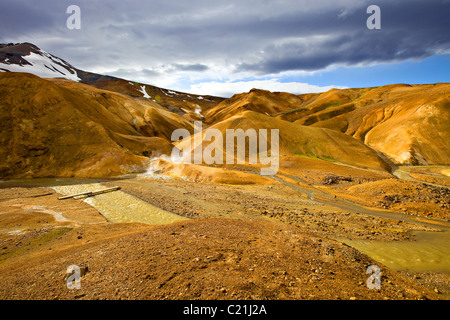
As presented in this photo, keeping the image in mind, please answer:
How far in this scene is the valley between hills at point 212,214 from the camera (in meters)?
4.95

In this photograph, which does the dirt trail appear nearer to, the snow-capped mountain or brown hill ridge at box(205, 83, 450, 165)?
brown hill ridge at box(205, 83, 450, 165)

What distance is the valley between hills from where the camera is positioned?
4.95m

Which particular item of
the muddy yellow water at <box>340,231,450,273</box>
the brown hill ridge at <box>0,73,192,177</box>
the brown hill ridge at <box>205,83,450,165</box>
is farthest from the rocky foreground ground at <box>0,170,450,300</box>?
the brown hill ridge at <box>205,83,450,165</box>

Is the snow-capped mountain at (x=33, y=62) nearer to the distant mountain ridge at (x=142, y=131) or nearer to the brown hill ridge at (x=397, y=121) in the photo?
the distant mountain ridge at (x=142, y=131)

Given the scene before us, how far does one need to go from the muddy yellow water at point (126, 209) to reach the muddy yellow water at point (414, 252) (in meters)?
9.80

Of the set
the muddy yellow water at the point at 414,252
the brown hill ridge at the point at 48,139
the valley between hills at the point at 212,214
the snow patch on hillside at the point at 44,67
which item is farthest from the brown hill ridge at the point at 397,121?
the snow patch on hillside at the point at 44,67

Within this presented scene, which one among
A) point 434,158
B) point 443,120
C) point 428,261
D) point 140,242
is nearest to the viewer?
point 140,242

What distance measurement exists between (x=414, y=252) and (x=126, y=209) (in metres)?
16.1

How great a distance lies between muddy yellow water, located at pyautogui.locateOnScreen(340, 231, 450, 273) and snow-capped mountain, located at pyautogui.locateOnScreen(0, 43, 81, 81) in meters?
107

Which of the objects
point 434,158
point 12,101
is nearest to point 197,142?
point 12,101

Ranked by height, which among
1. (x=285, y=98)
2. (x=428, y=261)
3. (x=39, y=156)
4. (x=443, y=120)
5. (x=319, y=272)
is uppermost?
(x=285, y=98)
